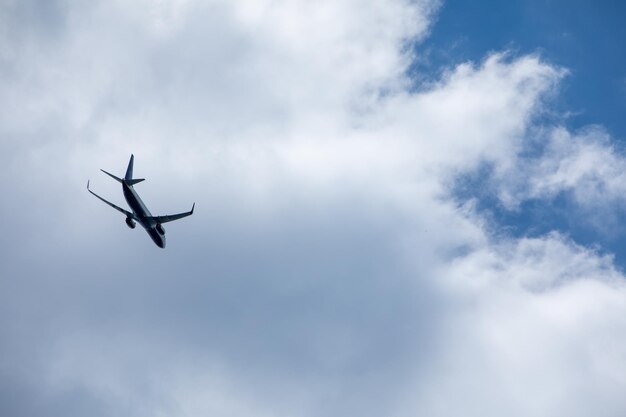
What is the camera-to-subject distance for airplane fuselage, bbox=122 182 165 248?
132 metres

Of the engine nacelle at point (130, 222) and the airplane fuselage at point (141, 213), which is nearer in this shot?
the airplane fuselage at point (141, 213)

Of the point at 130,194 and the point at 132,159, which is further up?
the point at 132,159

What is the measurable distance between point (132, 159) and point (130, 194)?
1851cm

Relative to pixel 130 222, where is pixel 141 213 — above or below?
below

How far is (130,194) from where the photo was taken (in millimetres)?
131375

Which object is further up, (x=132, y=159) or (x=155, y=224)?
(x=132, y=159)

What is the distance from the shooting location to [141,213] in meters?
136

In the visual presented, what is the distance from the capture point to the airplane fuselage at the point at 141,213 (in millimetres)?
131500

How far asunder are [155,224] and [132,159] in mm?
18581

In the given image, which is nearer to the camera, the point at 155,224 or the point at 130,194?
the point at 130,194

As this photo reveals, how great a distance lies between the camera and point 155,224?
461 ft

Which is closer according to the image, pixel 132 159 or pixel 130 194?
pixel 130 194

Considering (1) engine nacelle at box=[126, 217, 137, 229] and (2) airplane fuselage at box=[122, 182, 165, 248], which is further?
(1) engine nacelle at box=[126, 217, 137, 229]

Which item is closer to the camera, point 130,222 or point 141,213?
point 141,213
